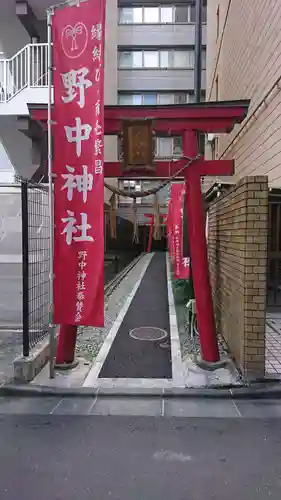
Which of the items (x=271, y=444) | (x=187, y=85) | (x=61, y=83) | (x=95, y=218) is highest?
(x=187, y=85)

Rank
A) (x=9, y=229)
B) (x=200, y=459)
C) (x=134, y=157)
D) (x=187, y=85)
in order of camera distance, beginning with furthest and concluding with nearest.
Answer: (x=187, y=85)
(x=9, y=229)
(x=134, y=157)
(x=200, y=459)

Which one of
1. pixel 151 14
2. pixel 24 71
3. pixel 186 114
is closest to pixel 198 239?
pixel 186 114

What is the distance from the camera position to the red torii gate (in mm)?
5723

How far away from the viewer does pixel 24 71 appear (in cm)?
1236

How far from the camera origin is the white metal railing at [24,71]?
12.0 m

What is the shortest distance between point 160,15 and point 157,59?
3088 millimetres

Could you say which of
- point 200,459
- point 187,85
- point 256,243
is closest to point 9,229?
point 256,243

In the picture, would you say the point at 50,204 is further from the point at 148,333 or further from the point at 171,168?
the point at 148,333

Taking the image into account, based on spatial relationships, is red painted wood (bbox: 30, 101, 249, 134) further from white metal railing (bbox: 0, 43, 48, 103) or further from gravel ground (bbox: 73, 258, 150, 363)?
white metal railing (bbox: 0, 43, 48, 103)

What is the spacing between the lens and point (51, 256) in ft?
17.3

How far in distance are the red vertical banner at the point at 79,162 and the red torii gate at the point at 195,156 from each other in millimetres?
712

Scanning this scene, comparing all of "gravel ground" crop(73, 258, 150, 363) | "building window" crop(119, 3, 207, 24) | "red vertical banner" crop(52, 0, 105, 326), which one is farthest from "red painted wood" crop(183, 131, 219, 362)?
"building window" crop(119, 3, 207, 24)

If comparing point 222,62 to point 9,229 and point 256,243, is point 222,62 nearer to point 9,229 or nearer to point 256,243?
point 9,229

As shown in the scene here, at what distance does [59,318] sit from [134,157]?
2.29 metres
